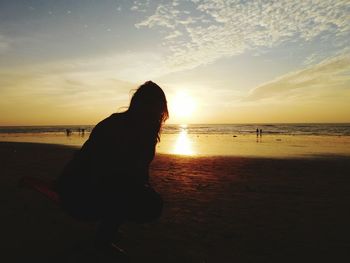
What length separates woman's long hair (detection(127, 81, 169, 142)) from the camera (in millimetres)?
4043

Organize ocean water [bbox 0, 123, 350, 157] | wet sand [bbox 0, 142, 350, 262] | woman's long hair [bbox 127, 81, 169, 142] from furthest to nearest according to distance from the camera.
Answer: ocean water [bbox 0, 123, 350, 157] → wet sand [bbox 0, 142, 350, 262] → woman's long hair [bbox 127, 81, 169, 142]

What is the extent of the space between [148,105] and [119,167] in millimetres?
849

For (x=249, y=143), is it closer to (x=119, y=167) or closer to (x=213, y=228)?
(x=213, y=228)

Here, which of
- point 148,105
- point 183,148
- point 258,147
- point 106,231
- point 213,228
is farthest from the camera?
point 183,148

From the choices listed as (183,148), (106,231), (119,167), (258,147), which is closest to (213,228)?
(106,231)

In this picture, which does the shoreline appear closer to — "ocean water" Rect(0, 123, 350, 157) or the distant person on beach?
"ocean water" Rect(0, 123, 350, 157)

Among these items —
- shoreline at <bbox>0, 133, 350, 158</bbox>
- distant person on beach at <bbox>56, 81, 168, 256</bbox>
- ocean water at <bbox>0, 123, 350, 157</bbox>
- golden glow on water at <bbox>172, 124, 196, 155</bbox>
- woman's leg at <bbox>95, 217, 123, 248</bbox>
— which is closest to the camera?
distant person on beach at <bbox>56, 81, 168, 256</bbox>

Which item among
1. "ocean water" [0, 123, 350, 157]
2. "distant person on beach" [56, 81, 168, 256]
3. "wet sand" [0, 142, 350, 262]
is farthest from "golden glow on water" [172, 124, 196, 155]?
"distant person on beach" [56, 81, 168, 256]

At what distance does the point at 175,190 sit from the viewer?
31.1 feet

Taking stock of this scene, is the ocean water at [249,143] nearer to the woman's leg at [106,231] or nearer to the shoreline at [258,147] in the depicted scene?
the shoreline at [258,147]

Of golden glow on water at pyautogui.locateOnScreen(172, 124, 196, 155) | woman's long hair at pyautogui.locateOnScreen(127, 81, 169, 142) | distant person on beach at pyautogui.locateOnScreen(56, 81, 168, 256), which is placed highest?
woman's long hair at pyautogui.locateOnScreen(127, 81, 169, 142)

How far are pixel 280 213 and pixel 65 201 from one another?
182 inches

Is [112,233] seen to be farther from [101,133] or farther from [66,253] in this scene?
[101,133]

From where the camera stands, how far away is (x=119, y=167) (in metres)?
3.91
